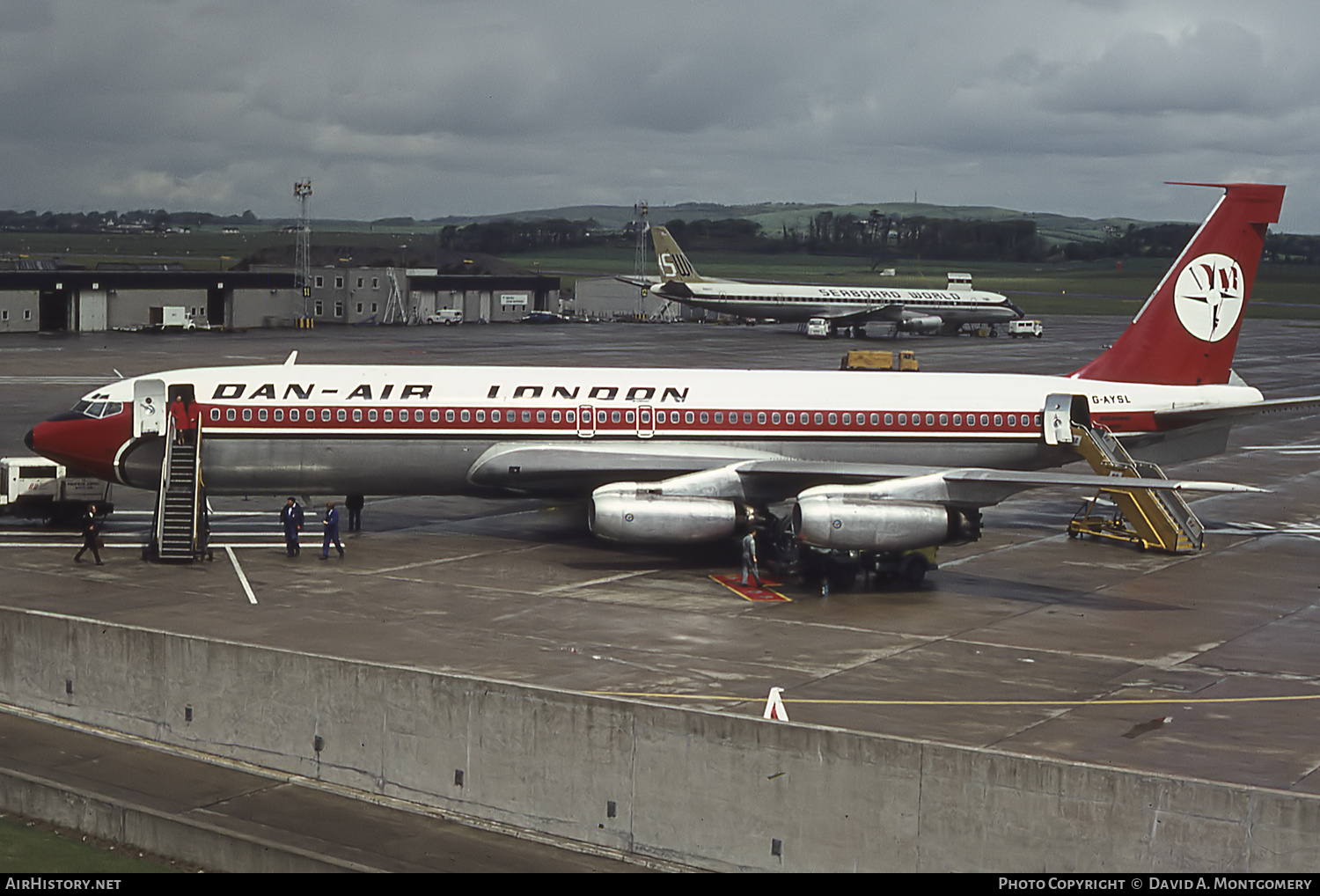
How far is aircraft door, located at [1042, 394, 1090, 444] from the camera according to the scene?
43.1 m

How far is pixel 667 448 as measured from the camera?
4138 centimetres

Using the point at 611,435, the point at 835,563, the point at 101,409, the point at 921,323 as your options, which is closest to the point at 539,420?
the point at 611,435

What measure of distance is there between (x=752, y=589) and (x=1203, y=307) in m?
19.2

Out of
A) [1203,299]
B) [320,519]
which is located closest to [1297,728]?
[1203,299]

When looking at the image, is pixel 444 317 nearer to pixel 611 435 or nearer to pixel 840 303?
pixel 840 303

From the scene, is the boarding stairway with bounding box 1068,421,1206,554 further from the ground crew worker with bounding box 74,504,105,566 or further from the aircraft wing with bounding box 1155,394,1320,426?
the ground crew worker with bounding box 74,504,105,566

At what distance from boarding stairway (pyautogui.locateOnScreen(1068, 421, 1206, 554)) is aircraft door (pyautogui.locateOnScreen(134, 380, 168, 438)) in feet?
86.9

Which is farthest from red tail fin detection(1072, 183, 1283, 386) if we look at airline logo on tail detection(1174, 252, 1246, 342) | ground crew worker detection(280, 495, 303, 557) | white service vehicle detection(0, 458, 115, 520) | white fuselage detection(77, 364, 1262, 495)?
white service vehicle detection(0, 458, 115, 520)

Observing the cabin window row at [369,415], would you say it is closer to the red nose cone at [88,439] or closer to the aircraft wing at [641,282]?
the red nose cone at [88,439]

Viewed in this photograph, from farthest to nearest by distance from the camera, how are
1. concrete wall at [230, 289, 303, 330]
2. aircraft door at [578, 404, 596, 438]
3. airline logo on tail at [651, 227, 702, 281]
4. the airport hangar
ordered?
airline logo on tail at [651, 227, 702, 281], concrete wall at [230, 289, 303, 330], the airport hangar, aircraft door at [578, 404, 596, 438]

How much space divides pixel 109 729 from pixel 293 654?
16.0 ft

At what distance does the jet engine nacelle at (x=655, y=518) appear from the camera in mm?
37688

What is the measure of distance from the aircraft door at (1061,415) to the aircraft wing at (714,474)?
3.22m

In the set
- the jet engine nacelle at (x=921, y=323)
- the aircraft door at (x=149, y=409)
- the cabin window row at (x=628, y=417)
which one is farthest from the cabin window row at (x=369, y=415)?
the jet engine nacelle at (x=921, y=323)
